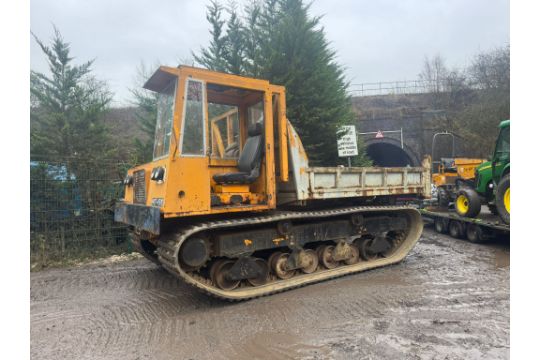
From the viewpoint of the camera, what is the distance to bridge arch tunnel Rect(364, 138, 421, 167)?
19750 millimetres

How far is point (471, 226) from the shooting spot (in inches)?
303

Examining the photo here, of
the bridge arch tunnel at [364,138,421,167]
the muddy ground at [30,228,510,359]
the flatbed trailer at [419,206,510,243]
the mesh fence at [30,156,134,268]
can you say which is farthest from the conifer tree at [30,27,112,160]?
the bridge arch tunnel at [364,138,421,167]

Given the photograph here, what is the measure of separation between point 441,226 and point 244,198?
6.69 meters

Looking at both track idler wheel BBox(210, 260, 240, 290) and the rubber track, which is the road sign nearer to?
the rubber track

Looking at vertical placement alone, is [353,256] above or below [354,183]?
below

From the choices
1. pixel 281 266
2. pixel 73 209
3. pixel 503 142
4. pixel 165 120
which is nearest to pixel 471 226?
pixel 503 142

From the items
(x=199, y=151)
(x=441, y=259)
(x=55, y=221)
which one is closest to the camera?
(x=199, y=151)

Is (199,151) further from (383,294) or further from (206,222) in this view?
(383,294)

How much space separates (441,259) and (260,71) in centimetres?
665

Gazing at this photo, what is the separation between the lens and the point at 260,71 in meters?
9.56

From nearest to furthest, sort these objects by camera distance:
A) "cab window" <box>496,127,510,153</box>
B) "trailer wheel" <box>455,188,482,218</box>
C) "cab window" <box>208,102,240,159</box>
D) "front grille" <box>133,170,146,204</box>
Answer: "front grille" <box>133,170,146,204</box> → "cab window" <box>208,102,240,159</box> → "cab window" <box>496,127,510,153</box> → "trailer wheel" <box>455,188,482,218</box>

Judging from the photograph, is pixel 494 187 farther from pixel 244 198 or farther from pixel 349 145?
pixel 244 198

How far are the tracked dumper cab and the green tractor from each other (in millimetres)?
1962

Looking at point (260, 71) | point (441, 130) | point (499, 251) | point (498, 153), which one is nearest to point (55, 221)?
point (260, 71)
